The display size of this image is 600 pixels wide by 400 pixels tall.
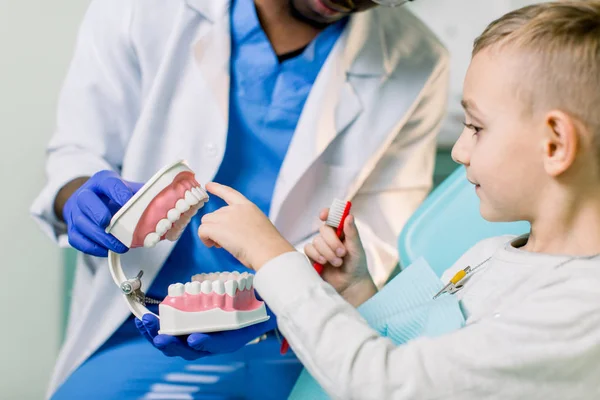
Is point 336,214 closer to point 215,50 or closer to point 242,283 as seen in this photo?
point 242,283

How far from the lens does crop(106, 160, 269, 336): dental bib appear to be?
0.78 metres

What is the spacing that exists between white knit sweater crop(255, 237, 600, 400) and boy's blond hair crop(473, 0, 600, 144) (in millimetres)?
153

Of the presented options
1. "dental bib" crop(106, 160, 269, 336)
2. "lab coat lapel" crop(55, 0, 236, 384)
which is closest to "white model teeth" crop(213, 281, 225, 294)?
"dental bib" crop(106, 160, 269, 336)

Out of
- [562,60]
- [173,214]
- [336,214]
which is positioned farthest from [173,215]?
[562,60]

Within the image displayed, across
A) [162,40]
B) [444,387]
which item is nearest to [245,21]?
[162,40]

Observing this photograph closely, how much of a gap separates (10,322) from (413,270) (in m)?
0.71

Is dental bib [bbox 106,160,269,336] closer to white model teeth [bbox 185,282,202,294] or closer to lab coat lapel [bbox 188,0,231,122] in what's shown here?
white model teeth [bbox 185,282,202,294]

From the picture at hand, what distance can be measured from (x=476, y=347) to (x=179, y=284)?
0.34 meters

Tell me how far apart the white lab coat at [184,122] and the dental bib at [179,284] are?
0.76ft

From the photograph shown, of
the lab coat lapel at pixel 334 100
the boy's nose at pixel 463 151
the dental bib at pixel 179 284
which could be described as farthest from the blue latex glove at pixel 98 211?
the boy's nose at pixel 463 151

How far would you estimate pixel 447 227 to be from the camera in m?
1.10

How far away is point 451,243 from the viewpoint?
1.08m

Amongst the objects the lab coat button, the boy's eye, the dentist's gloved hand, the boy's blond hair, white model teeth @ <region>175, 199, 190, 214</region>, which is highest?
the boy's blond hair

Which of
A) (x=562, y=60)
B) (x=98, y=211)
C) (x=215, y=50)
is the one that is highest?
(x=562, y=60)
